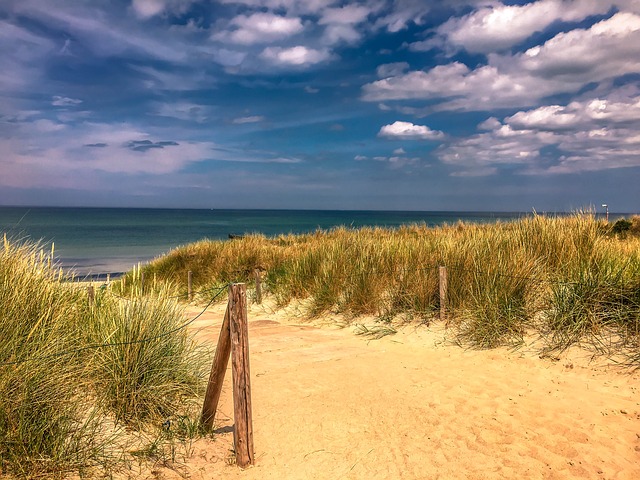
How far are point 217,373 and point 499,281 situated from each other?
538 centimetres

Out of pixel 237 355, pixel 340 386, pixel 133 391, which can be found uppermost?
pixel 237 355

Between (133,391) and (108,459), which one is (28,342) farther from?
(108,459)

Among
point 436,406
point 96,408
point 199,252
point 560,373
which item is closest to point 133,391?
point 96,408

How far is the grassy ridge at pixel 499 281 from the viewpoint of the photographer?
6.87 meters

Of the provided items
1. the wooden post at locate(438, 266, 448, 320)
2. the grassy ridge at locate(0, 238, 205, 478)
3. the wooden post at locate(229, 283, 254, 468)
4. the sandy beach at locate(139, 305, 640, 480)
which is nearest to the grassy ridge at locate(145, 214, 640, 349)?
the wooden post at locate(438, 266, 448, 320)

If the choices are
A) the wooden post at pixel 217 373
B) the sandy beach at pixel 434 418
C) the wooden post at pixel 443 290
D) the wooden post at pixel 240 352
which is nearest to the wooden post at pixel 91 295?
the sandy beach at pixel 434 418

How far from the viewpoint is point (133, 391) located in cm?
457

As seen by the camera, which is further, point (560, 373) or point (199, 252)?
point (199, 252)

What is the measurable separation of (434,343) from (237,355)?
184 inches

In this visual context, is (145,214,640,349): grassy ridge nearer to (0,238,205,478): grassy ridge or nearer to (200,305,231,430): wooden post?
(200,305,231,430): wooden post

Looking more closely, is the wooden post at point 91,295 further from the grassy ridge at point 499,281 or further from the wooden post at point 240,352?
the grassy ridge at point 499,281

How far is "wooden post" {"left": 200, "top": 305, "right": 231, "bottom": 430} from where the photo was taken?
405 cm

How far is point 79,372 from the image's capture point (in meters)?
4.26

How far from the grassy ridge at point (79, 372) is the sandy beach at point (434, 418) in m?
0.58
